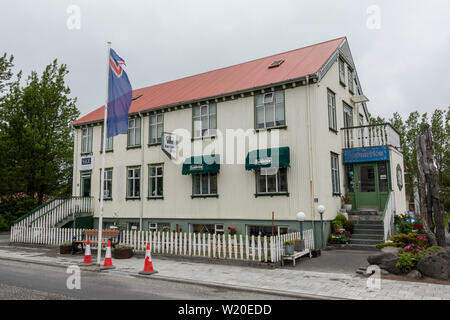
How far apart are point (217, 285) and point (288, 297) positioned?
2047mm

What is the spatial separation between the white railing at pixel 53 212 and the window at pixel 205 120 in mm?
→ 8974

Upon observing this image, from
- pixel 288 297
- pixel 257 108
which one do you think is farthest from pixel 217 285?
pixel 257 108

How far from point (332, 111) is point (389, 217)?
590 cm

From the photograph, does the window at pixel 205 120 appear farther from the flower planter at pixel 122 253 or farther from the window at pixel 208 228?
the flower planter at pixel 122 253

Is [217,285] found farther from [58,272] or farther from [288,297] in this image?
[58,272]

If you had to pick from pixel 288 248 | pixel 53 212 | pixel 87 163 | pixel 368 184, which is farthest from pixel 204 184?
pixel 87 163

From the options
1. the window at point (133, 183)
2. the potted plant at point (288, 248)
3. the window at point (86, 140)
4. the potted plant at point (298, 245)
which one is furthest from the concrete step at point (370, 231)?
the window at point (86, 140)

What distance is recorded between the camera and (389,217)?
1547cm

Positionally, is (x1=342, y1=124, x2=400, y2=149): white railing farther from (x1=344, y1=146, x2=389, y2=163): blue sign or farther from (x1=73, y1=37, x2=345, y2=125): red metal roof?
(x1=73, y1=37, x2=345, y2=125): red metal roof

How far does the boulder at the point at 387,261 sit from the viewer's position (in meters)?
9.84

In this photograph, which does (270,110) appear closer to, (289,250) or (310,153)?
(310,153)

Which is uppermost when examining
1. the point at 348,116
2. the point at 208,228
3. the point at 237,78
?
the point at 237,78

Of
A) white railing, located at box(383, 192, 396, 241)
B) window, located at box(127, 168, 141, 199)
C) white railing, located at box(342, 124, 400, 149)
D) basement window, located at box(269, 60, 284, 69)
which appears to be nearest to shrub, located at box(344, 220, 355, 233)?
white railing, located at box(383, 192, 396, 241)

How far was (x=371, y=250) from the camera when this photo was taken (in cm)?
1420
